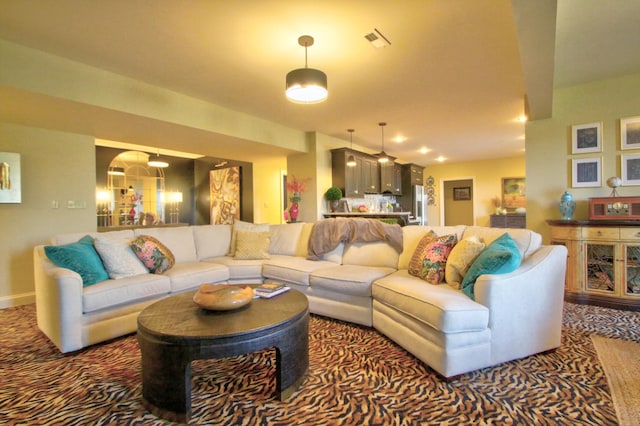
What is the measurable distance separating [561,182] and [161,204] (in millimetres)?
8066

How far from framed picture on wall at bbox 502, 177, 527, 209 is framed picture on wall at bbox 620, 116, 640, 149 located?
5.26 metres

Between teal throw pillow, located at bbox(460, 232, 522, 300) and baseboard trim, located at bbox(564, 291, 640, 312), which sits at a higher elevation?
teal throw pillow, located at bbox(460, 232, 522, 300)

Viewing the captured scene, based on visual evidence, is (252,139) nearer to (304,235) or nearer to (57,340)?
(304,235)

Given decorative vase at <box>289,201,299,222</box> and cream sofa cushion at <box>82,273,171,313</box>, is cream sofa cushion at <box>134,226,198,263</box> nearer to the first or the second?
cream sofa cushion at <box>82,273,171,313</box>

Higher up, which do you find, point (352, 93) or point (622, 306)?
point (352, 93)

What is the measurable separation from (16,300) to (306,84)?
14.1 feet

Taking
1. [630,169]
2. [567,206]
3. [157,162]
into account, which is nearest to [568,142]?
[630,169]

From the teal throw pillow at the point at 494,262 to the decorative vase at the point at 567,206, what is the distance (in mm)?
2059

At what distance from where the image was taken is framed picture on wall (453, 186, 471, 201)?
939cm

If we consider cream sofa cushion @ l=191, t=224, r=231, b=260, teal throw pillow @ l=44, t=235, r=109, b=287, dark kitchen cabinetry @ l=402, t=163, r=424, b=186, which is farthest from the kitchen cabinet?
teal throw pillow @ l=44, t=235, r=109, b=287

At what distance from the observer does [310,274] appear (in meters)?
3.06

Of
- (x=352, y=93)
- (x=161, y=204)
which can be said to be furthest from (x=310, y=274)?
(x=161, y=204)

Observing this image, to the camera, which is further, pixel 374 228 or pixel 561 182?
pixel 561 182

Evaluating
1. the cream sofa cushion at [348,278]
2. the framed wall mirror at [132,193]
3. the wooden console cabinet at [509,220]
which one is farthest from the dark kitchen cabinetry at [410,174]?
the framed wall mirror at [132,193]
